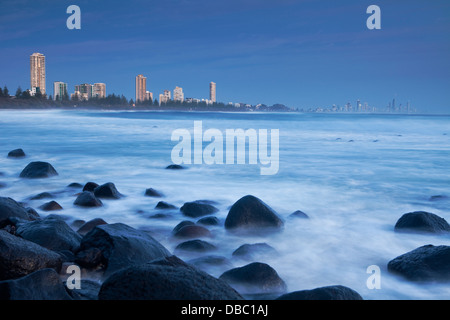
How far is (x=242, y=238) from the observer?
5.12m

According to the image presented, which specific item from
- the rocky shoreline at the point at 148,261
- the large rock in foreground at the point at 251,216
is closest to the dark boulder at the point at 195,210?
the rocky shoreline at the point at 148,261

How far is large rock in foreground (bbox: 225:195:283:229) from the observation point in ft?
17.9

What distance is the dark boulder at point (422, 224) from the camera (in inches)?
214

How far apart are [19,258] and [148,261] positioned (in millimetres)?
1036

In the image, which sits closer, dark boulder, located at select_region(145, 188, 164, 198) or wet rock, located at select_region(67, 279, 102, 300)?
wet rock, located at select_region(67, 279, 102, 300)

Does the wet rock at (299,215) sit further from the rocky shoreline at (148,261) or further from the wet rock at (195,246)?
the wet rock at (195,246)

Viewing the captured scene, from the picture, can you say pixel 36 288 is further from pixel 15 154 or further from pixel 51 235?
pixel 15 154

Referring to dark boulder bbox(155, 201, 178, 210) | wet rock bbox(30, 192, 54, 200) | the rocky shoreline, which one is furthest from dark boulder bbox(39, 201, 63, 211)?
dark boulder bbox(155, 201, 178, 210)

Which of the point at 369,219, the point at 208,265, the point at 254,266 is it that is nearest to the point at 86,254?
the point at 208,265

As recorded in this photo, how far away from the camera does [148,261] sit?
11.9ft

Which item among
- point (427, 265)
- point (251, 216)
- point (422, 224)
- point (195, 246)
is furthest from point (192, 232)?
point (422, 224)

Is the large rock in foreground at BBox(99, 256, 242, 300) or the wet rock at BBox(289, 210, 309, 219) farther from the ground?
the large rock in foreground at BBox(99, 256, 242, 300)

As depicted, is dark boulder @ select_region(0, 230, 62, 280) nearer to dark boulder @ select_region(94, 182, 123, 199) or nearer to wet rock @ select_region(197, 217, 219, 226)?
wet rock @ select_region(197, 217, 219, 226)
